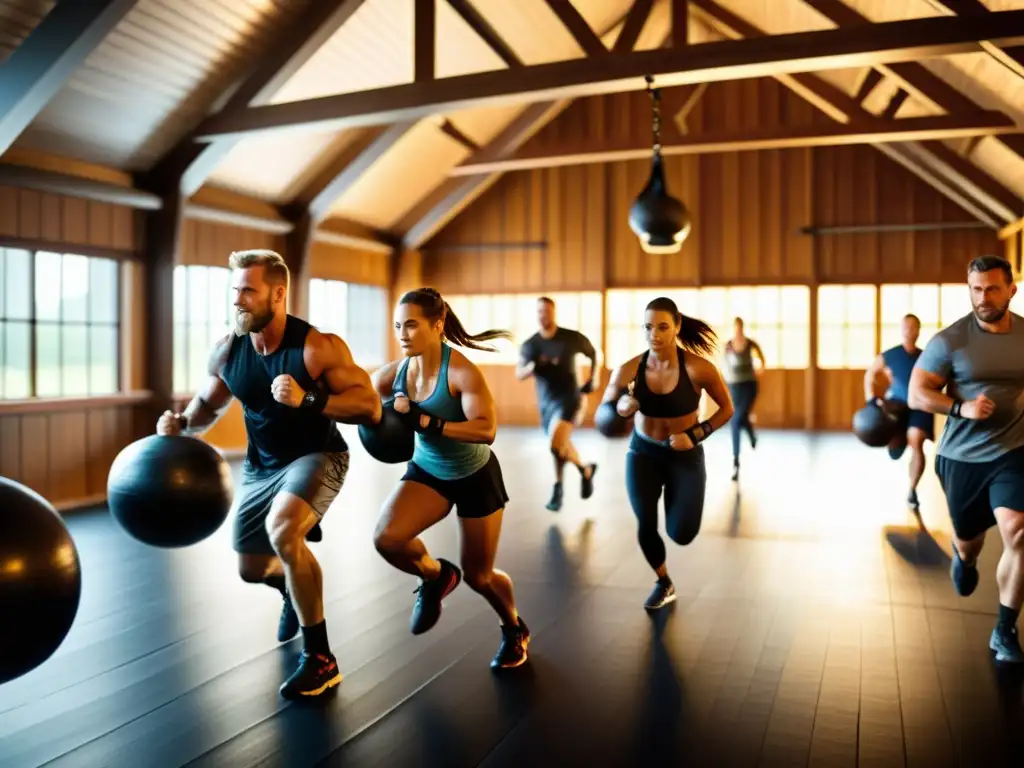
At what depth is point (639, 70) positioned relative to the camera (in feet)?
22.0

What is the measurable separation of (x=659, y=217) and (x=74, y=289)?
180 inches

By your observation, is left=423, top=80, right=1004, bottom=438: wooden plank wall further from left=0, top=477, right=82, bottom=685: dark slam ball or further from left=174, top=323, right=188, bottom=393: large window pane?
left=0, top=477, right=82, bottom=685: dark slam ball

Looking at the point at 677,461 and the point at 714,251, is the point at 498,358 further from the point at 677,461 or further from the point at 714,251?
the point at 677,461

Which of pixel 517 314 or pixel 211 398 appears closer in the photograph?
pixel 211 398

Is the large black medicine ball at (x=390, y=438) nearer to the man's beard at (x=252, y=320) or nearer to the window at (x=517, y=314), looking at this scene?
the man's beard at (x=252, y=320)

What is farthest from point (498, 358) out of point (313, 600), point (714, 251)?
point (313, 600)

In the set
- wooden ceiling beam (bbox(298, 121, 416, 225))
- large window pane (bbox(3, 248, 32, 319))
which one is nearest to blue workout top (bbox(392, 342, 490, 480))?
large window pane (bbox(3, 248, 32, 319))

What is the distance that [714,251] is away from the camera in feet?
44.2

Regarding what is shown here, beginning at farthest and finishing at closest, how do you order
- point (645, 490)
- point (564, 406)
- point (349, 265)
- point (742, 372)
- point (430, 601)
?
point (349, 265) < point (742, 372) < point (564, 406) < point (645, 490) < point (430, 601)

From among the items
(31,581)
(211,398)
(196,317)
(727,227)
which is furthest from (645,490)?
(727,227)

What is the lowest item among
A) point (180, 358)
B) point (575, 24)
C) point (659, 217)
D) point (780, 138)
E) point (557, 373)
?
point (557, 373)

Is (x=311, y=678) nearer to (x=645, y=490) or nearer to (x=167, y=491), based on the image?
(x=167, y=491)

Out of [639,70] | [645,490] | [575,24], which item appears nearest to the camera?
[645,490]

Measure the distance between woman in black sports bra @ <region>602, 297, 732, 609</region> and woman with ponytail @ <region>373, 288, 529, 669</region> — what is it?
0.98 meters
